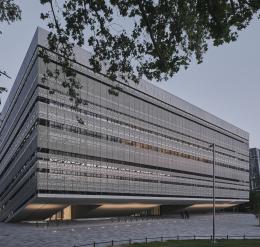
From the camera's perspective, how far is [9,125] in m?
108

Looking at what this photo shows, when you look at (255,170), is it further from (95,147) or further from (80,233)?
(80,233)

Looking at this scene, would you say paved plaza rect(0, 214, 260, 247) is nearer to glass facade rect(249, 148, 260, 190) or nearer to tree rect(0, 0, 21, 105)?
tree rect(0, 0, 21, 105)

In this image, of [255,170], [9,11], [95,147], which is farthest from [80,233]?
[255,170]

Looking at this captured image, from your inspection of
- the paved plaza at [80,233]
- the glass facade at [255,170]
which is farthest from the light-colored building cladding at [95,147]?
the glass facade at [255,170]

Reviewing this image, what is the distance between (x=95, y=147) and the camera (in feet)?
276

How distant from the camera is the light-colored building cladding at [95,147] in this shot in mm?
74438

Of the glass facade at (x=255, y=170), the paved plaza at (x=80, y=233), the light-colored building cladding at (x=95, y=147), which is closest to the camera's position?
the paved plaza at (x=80, y=233)

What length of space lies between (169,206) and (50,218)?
44450 millimetres

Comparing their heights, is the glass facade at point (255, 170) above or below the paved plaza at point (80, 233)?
above

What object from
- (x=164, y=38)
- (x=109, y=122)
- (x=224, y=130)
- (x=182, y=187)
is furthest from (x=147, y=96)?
(x=164, y=38)

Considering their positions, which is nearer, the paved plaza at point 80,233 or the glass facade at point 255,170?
the paved plaza at point 80,233

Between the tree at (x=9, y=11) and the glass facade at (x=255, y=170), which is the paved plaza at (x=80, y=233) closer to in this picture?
the tree at (x=9, y=11)

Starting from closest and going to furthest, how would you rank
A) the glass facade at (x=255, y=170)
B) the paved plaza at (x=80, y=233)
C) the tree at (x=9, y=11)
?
the tree at (x=9, y=11), the paved plaza at (x=80, y=233), the glass facade at (x=255, y=170)

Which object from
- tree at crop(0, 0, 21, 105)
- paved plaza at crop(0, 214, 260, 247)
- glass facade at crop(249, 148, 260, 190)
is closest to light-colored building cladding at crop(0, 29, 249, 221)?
paved plaza at crop(0, 214, 260, 247)
